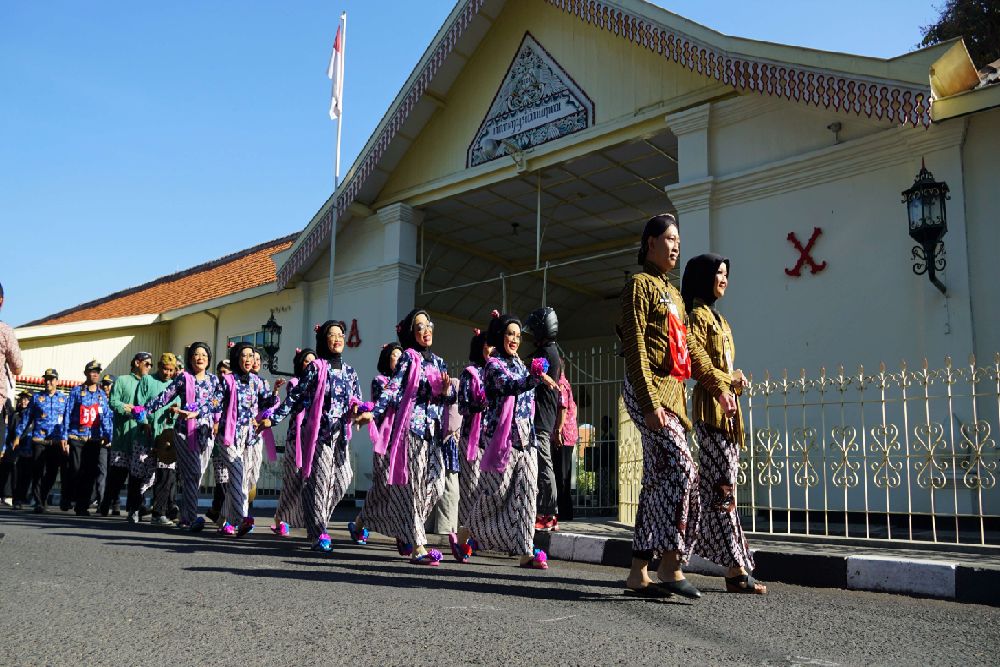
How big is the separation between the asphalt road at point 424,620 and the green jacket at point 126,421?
14.7 feet

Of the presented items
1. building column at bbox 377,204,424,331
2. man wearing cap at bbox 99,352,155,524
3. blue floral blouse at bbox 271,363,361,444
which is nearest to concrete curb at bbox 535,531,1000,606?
blue floral blouse at bbox 271,363,361,444

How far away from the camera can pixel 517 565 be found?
20.3 feet

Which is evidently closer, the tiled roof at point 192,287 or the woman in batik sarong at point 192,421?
the woman in batik sarong at point 192,421

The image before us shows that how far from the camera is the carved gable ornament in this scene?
1215cm

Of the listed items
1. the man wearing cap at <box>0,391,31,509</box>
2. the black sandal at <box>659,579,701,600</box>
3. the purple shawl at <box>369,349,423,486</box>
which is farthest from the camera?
the man wearing cap at <box>0,391,31,509</box>

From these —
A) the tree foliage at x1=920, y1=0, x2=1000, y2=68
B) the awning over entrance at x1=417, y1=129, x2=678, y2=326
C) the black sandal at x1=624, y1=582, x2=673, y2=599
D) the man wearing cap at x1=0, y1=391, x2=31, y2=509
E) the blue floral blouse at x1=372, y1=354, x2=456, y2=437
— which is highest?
the tree foliage at x1=920, y1=0, x2=1000, y2=68

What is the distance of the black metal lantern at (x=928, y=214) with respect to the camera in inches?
323

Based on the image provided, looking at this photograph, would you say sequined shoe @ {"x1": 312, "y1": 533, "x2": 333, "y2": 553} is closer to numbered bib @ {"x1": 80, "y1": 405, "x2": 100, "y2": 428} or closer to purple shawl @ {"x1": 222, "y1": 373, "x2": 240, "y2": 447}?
purple shawl @ {"x1": 222, "y1": 373, "x2": 240, "y2": 447}

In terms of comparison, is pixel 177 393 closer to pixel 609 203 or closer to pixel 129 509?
pixel 129 509

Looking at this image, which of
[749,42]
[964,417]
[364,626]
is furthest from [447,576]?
[749,42]

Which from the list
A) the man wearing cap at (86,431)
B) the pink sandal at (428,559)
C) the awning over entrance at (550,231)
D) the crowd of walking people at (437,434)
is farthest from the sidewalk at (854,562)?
the man wearing cap at (86,431)

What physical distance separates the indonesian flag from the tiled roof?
3885mm

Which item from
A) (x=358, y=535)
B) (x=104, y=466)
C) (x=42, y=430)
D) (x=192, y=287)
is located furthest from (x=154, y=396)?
(x=192, y=287)

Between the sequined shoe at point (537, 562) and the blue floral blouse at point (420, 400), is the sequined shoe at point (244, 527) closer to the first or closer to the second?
the blue floral blouse at point (420, 400)
